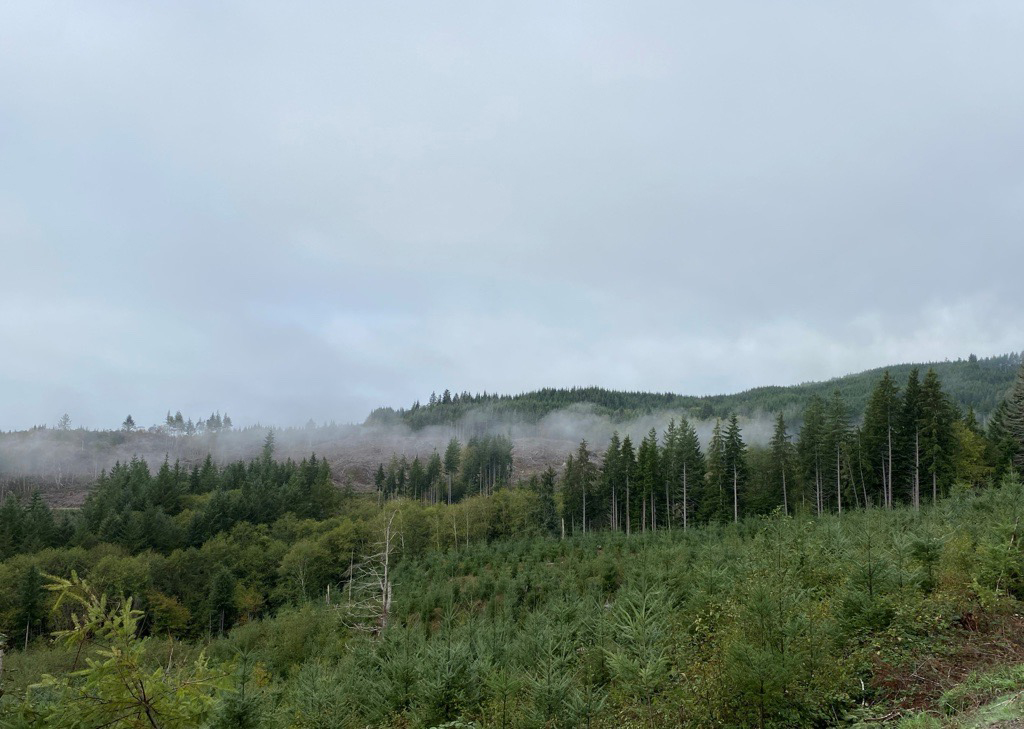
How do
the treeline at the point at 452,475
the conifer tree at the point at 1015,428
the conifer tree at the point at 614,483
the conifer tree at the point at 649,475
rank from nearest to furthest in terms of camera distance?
the conifer tree at the point at 1015,428
the conifer tree at the point at 649,475
the conifer tree at the point at 614,483
the treeline at the point at 452,475

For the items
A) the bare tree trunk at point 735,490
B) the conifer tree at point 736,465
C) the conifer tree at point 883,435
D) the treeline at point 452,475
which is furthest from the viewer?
the treeline at point 452,475

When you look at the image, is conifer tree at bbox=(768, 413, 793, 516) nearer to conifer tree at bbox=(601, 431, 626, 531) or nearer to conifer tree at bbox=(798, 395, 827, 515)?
conifer tree at bbox=(798, 395, 827, 515)

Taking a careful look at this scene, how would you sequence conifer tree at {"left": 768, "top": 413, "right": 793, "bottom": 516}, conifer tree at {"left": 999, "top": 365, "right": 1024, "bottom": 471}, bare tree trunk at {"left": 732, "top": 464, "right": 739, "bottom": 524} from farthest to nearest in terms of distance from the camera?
conifer tree at {"left": 768, "top": 413, "right": 793, "bottom": 516} → bare tree trunk at {"left": 732, "top": 464, "right": 739, "bottom": 524} → conifer tree at {"left": 999, "top": 365, "right": 1024, "bottom": 471}

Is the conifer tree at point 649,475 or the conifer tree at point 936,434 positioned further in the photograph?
the conifer tree at point 649,475

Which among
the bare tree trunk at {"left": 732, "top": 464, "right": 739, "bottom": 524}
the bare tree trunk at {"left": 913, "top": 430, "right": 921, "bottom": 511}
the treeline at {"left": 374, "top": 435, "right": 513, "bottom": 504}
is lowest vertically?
the treeline at {"left": 374, "top": 435, "right": 513, "bottom": 504}

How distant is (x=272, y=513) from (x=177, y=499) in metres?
19.1

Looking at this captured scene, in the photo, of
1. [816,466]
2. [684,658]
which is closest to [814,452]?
[816,466]

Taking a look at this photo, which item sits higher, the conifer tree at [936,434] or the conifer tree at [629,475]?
the conifer tree at [936,434]

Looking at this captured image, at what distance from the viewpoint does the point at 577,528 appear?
3214 inches

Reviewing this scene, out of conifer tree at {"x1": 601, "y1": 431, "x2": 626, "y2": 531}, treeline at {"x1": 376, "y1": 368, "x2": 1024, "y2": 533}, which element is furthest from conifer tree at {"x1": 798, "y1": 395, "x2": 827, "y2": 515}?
conifer tree at {"x1": 601, "y1": 431, "x2": 626, "y2": 531}

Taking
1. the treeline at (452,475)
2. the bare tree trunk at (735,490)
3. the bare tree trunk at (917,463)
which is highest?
the bare tree trunk at (917,463)

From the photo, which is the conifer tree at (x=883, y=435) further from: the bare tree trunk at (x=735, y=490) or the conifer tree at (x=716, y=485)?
the conifer tree at (x=716, y=485)

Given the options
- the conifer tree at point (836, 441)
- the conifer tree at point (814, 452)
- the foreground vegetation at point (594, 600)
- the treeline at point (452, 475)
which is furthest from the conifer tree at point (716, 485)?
the treeline at point (452, 475)

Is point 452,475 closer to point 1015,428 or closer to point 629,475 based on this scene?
point 629,475
